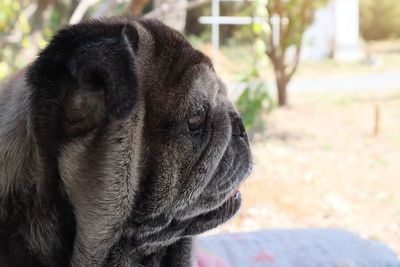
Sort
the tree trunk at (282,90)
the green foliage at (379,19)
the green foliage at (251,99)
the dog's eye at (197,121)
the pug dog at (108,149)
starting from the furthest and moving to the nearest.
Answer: the green foliage at (379,19) → the tree trunk at (282,90) → the green foliage at (251,99) → the dog's eye at (197,121) → the pug dog at (108,149)

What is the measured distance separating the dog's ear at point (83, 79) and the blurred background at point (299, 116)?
53 cm

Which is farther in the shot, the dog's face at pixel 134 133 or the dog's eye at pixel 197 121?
the dog's eye at pixel 197 121

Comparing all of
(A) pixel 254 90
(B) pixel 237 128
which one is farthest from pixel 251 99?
(B) pixel 237 128

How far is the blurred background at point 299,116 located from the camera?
497cm

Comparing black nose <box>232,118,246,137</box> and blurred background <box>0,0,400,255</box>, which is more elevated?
black nose <box>232,118,246,137</box>

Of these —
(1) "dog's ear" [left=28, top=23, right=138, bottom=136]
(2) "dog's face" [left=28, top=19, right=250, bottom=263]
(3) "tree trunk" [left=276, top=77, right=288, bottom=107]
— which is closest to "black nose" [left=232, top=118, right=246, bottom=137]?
(2) "dog's face" [left=28, top=19, right=250, bottom=263]

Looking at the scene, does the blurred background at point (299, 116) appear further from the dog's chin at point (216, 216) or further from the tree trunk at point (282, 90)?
the dog's chin at point (216, 216)

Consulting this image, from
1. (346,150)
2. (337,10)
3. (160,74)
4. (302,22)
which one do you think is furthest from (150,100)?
(337,10)

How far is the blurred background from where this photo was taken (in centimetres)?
497

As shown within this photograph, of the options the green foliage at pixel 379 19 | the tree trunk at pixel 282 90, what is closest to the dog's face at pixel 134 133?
the tree trunk at pixel 282 90

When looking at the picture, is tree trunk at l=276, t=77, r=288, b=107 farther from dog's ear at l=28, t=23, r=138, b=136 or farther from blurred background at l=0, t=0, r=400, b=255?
dog's ear at l=28, t=23, r=138, b=136

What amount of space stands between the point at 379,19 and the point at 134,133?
2274cm

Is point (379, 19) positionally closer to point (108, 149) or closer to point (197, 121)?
point (197, 121)

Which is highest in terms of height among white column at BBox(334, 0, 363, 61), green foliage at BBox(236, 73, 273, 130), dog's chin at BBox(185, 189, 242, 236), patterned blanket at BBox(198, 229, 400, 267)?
dog's chin at BBox(185, 189, 242, 236)
